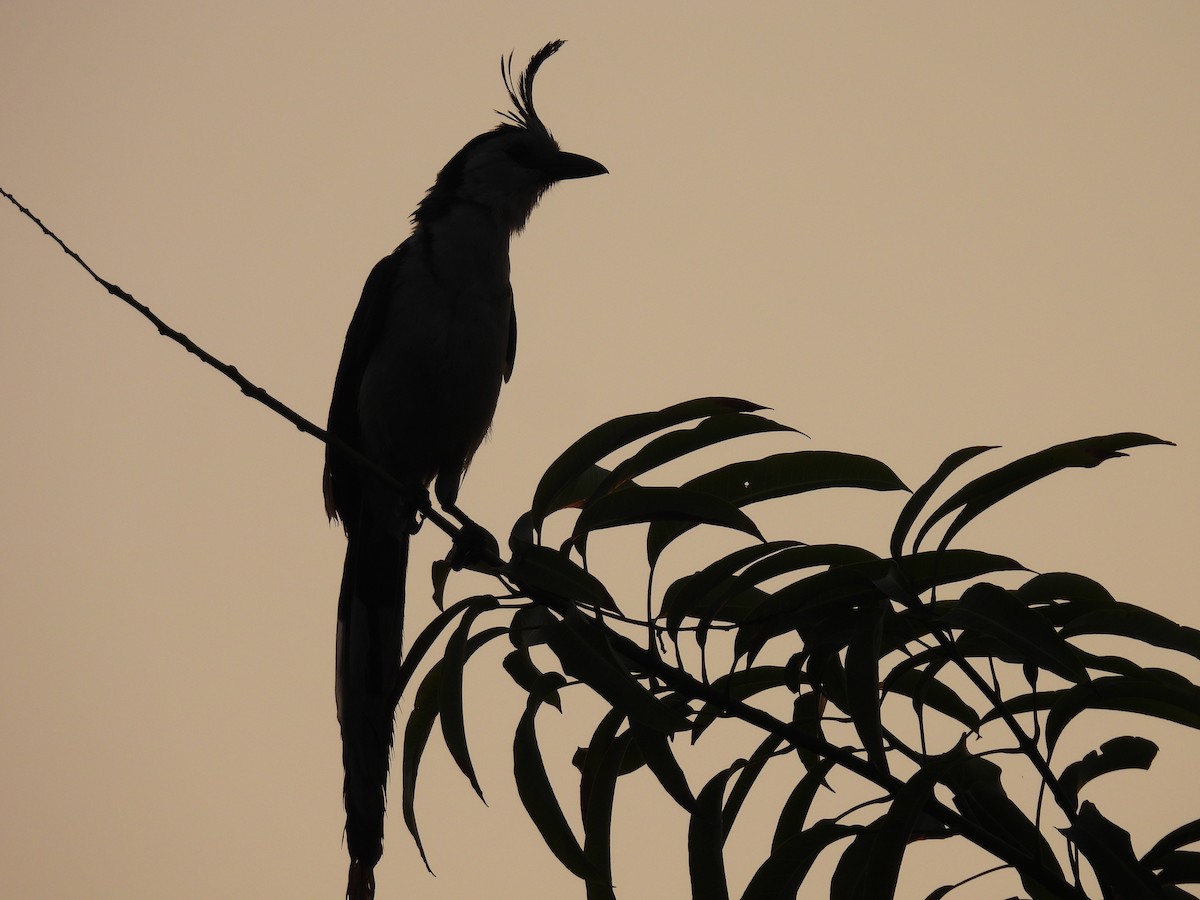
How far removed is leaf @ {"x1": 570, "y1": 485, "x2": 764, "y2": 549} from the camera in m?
1.66

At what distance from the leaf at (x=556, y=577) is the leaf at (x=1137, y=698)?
2.31ft

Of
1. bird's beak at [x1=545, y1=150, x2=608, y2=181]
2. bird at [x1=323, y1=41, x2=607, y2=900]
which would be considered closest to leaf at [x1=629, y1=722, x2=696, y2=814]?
bird at [x1=323, y1=41, x2=607, y2=900]

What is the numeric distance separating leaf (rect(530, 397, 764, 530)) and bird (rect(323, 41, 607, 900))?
3.73ft

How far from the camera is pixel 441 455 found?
3.82 meters

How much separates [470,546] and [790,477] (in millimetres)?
601

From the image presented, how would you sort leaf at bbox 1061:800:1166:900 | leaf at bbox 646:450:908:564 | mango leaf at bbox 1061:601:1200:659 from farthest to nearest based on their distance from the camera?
1. leaf at bbox 646:450:908:564
2. mango leaf at bbox 1061:601:1200:659
3. leaf at bbox 1061:800:1166:900

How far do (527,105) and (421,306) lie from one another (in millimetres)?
1247

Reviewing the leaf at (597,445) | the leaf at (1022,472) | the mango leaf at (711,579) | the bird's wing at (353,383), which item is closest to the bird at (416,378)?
the bird's wing at (353,383)

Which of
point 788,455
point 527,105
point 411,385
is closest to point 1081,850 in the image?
point 788,455

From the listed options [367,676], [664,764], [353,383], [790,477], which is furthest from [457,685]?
[353,383]

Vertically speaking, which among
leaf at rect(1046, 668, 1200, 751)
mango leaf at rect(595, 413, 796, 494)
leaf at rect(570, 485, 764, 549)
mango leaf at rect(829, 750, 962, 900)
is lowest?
mango leaf at rect(829, 750, 962, 900)

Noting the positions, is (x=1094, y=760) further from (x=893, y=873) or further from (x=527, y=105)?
(x=527, y=105)

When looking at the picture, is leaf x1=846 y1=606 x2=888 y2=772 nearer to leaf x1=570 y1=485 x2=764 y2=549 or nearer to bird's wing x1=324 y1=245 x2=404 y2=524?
leaf x1=570 y1=485 x2=764 y2=549

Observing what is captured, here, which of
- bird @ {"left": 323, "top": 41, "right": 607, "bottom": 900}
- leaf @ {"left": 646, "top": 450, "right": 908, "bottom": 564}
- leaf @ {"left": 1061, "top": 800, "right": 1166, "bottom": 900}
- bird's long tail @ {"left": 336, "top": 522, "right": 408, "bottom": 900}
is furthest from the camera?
bird @ {"left": 323, "top": 41, "right": 607, "bottom": 900}
